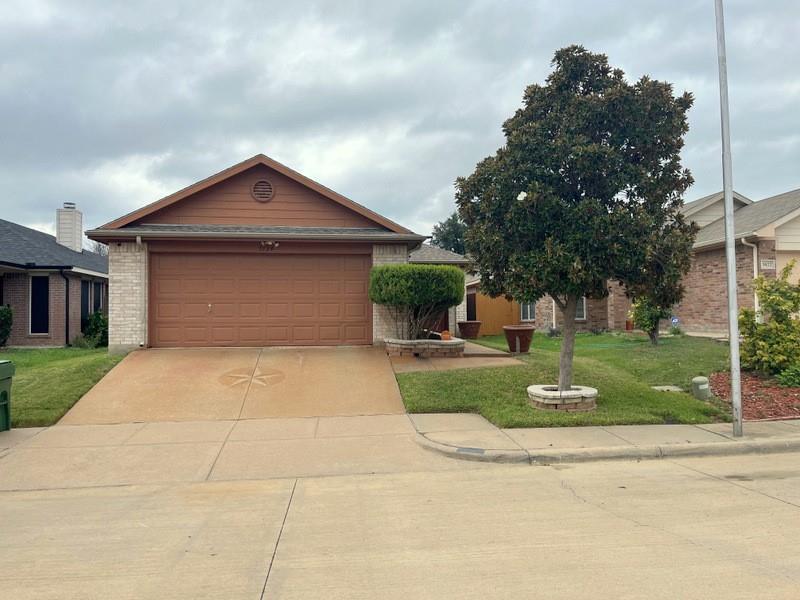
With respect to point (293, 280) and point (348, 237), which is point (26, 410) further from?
point (348, 237)

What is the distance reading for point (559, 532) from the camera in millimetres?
4754

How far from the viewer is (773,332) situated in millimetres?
11352

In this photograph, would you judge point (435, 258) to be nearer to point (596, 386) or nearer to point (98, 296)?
point (596, 386)

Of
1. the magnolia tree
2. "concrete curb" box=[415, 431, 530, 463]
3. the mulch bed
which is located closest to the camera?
"concrete curb" box=[415, 431, 530, 463]

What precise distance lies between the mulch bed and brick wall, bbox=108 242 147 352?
12343mm

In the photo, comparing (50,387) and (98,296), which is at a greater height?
(98,296)

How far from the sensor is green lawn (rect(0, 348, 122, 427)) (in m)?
9.25

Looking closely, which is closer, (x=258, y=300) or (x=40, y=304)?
(x=258, y=300)

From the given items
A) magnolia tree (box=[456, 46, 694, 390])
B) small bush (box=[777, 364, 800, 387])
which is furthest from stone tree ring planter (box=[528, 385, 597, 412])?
small bush (box=[777, 364, 800, 387])

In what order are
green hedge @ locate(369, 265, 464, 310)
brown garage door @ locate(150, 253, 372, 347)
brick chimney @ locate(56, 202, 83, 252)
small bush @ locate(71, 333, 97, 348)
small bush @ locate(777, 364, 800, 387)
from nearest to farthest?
1. small bush @ locate(777, 364, 800, 387)
2. green hedge @ locate(369, 265, 464, 310)
3. brown garage door @ locate(150, 253, 372, 347)
4. small bush @ locate(71, 333, 97, 348)
5. brick chimney @ locate(56, 202, 83, 252)

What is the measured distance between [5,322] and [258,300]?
1018 cm

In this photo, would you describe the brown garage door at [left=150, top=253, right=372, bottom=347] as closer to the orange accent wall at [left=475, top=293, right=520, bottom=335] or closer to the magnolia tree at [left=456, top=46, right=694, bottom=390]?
the magnolia tree at [left=456, top=46, right=694, bottom=390]

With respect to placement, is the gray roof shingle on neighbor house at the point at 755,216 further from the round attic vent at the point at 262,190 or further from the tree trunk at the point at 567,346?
the round attic vent at the point at 262,190

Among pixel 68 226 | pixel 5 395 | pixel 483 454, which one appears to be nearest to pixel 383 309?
pixel 483 454
